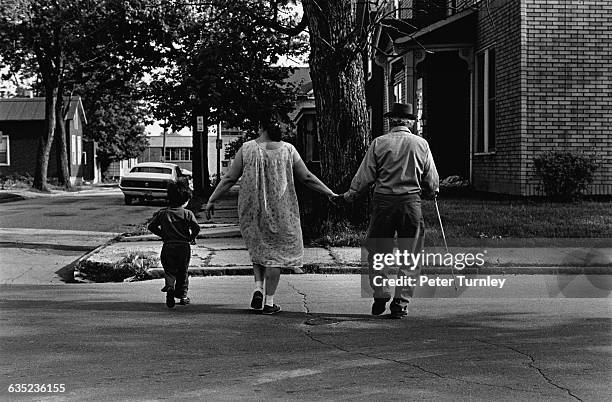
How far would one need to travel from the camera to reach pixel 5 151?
58.4 meters

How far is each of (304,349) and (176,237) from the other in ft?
8.78

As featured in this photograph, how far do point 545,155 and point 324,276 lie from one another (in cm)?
738

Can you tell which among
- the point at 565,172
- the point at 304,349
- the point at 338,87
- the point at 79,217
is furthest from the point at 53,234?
the point at 304,349

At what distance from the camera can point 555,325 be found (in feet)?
25.0

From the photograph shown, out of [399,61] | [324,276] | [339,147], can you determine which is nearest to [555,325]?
[324,276]

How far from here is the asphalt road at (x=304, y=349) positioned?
17.7ft

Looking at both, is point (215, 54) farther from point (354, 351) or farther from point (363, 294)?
point (354, 351)

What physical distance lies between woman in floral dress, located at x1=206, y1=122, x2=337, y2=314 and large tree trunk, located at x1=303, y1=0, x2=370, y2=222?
18.2 ft

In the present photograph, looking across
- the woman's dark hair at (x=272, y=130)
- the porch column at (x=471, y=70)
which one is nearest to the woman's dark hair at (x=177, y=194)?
the woman's dark hair at (x=272, y=130)

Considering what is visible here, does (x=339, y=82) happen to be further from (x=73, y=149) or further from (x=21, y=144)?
(x=73, y=149)

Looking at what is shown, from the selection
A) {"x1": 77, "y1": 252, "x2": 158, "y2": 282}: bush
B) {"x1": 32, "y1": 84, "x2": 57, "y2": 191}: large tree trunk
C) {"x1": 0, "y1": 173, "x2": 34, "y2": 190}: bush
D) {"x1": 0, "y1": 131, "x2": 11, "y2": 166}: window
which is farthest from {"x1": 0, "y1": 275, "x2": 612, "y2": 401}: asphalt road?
{"x1": 0, "y1": 131, "x2": 11, "y2": 166}: window

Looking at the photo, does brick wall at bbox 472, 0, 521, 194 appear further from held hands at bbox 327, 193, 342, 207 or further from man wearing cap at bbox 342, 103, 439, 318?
Result: man wearing cap at bbox 342, 103, 439, 318

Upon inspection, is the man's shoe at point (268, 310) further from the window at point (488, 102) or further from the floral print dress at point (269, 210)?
the window at point (488, 102)

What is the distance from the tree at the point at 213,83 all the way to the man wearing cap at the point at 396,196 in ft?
75.6
